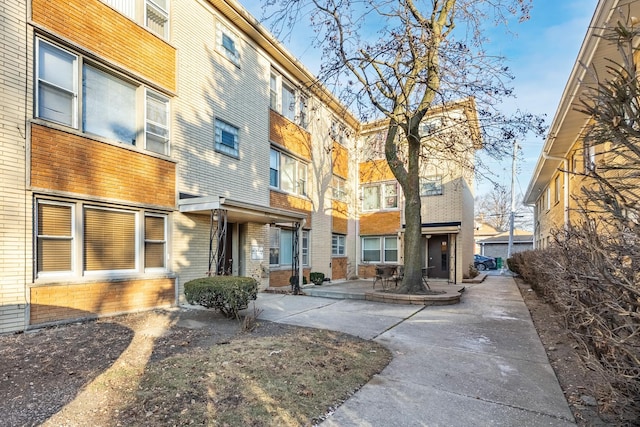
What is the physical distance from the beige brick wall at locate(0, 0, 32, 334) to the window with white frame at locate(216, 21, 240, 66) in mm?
A: 5580

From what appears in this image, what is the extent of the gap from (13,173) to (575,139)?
48.3 ft

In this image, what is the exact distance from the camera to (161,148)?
9.26 m

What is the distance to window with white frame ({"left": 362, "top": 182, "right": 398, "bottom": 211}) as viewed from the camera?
63.7ft

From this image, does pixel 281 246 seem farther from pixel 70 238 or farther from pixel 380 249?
pixel 70 238

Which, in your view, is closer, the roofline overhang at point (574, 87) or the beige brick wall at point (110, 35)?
the roofline overhang at point (574, 87)

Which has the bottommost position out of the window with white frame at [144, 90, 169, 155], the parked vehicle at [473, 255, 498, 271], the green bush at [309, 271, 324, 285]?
the parked vehicle at [473, 255, 498, 271]

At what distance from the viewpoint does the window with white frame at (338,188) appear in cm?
1847

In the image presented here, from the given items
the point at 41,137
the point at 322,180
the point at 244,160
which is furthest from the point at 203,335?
the point at 322,180

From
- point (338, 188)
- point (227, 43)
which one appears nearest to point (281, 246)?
point (338, 188)

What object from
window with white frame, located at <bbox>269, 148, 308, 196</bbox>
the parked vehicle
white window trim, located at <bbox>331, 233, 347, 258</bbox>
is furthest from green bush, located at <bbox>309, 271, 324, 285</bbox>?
the parked vehicle

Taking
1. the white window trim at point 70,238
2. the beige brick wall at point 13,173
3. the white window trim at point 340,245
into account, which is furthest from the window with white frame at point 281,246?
the beige brick wall at point 13,173

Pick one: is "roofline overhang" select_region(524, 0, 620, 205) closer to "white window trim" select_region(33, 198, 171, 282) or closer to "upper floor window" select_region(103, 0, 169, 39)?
"white window trim" select_region(33, 198, 171, 282)

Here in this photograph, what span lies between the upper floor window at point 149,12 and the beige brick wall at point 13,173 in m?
2.32

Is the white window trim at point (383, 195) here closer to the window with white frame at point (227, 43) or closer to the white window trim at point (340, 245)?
the white window trim at point (340, 245)
